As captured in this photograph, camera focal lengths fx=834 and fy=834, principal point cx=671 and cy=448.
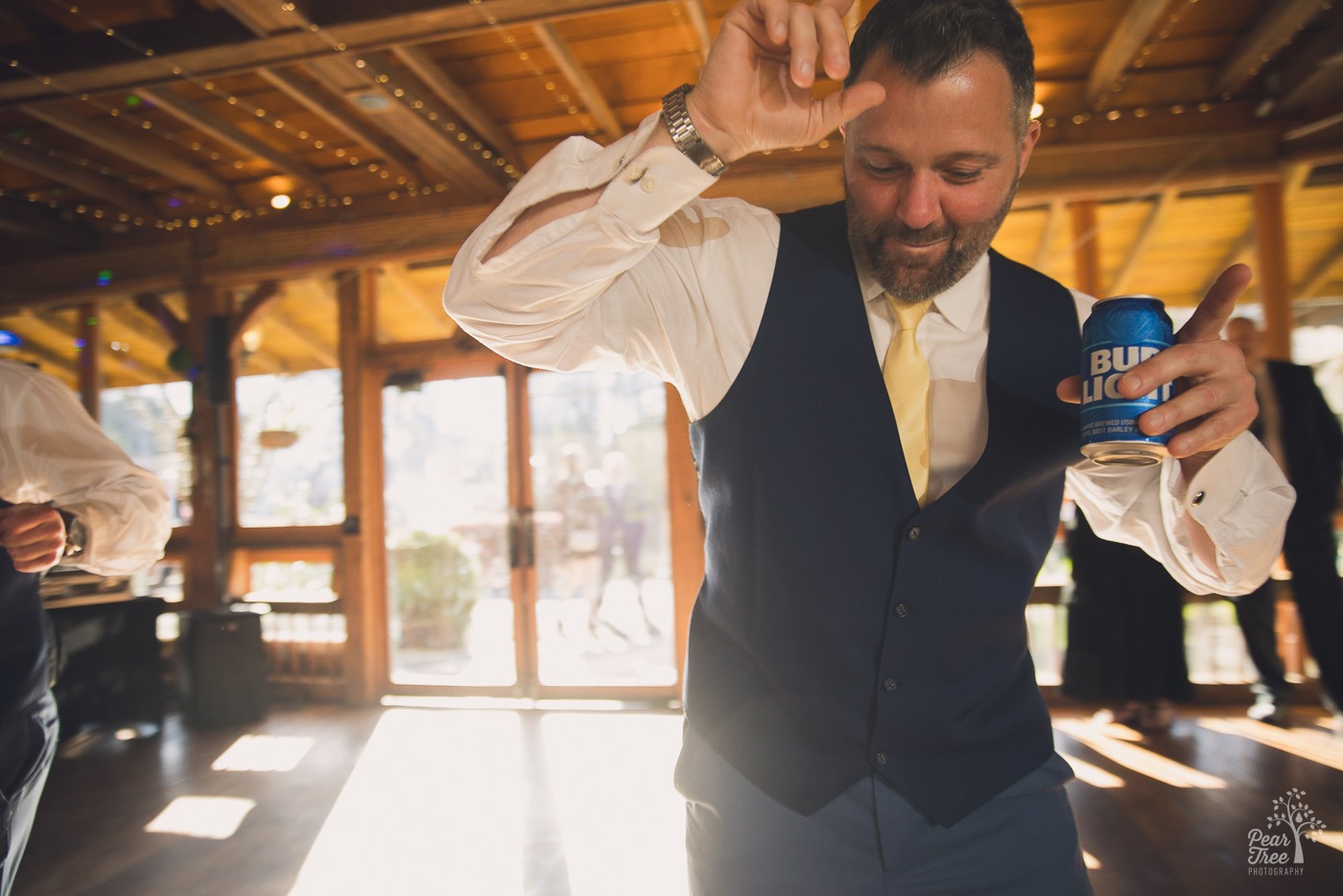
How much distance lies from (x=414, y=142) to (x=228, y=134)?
977 millimetres

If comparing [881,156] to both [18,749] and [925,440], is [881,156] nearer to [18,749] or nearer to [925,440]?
[925,440]

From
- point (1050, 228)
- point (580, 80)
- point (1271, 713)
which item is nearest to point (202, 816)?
point (580, 80)

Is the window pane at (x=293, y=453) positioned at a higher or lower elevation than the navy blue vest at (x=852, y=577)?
higher

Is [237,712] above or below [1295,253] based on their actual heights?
below

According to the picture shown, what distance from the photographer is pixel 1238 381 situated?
828 millimetres

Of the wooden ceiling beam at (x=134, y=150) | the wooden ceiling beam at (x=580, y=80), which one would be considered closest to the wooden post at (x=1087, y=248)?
the wooden ceiling beam at (x=580, y=80)

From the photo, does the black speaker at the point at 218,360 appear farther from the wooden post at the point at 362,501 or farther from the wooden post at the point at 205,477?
the wooden post at the point at 362,501

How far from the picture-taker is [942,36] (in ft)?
2.98

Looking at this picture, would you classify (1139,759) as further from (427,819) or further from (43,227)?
(43,227)

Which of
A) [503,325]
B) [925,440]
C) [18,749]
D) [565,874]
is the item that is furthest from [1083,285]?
[18,749]

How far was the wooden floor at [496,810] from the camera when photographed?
114 inches

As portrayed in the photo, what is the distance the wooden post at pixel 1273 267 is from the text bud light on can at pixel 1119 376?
179 inches

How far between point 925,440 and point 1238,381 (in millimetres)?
311

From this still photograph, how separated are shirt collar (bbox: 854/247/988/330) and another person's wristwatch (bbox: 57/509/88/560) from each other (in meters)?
1.61
